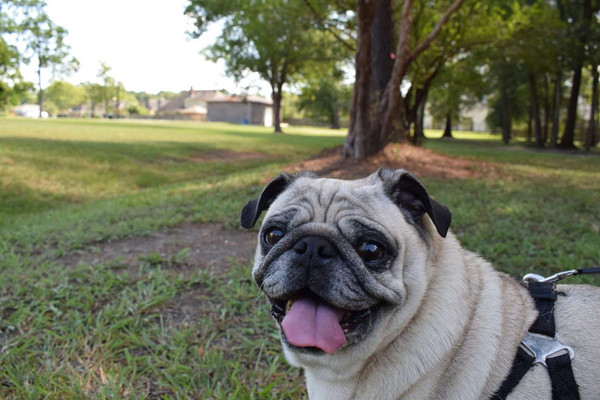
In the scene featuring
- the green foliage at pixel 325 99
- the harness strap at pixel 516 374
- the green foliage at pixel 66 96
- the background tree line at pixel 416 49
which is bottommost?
the harness strap at pixel 516 374

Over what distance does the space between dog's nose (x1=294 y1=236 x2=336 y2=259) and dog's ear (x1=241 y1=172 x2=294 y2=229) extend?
2.25 ft

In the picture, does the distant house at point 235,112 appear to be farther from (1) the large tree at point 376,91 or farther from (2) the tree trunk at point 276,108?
(1) the large tree at point 376,91

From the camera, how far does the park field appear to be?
3.38 metres

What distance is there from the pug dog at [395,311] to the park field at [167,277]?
1240 mm

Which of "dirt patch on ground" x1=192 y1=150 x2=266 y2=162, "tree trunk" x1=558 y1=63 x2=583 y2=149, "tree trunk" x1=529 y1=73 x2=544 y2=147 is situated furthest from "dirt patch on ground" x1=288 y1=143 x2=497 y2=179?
"tree trunk" x1=529 y1=73 x2=544 y2=147

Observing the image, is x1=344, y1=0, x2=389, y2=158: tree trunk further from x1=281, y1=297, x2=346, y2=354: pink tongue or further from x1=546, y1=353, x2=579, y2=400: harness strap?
x1=546, y1=353, x2=579, y2=400: harness strap

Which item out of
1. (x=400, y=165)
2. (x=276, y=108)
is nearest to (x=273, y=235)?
(x=400, y=165)

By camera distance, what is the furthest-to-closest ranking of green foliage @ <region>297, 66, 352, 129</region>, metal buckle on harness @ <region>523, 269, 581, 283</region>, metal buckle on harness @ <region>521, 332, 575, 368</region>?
green foliage @ <region>297, 66, 352, 129</region>, metal buckle on harness @ <region>523, 269, 581, 283</region>, metal buckle on harness @ <region>521, 332, 575, 368</region>

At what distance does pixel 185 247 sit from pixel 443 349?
4.57 metres

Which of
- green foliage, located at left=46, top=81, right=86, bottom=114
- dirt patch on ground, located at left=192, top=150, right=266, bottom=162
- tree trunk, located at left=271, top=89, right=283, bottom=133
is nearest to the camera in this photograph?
dirt patch on ground, located at left=192, top=150, right=266, bottom=162

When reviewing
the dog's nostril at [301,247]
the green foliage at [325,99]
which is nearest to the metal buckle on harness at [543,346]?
the dog's nostril at [301,247]

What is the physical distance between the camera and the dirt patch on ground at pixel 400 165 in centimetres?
1016

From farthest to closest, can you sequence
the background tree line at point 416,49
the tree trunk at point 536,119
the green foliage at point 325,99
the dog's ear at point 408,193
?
the green foliage at point 325,99, the tree trunk at point 536,119, the background tree line at point 416,49, the dog's ear at point 408,193

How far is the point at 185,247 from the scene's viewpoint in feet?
20.1
